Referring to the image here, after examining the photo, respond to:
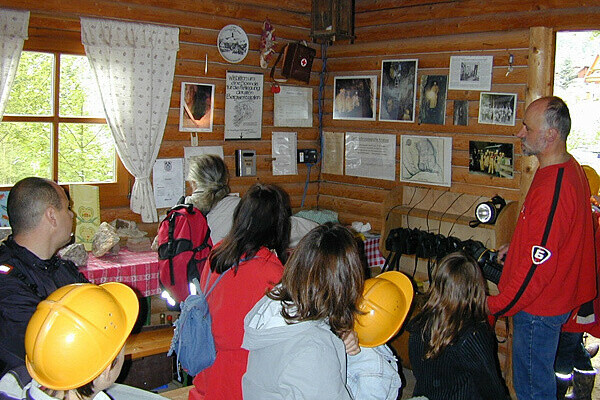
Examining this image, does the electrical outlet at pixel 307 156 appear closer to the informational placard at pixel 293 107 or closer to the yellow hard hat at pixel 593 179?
the informational placard at pixel 293 107

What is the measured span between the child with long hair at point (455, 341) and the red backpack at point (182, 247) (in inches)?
65.3

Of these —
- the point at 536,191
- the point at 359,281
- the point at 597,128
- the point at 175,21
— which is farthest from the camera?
the point at 597,128

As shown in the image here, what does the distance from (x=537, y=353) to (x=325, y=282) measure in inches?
71.8

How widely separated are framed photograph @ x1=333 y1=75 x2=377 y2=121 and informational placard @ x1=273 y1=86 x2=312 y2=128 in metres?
0.28

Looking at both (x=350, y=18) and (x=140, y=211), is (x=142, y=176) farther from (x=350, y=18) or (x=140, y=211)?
(x=350, y=18)

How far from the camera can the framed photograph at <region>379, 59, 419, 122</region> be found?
5.57 m

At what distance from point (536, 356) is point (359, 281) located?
67.8 inches

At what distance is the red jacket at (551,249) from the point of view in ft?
10.3

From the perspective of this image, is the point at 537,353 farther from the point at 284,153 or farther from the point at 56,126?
the point at 56,126

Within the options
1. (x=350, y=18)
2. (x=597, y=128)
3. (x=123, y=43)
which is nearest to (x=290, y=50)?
(x=350, y=18)

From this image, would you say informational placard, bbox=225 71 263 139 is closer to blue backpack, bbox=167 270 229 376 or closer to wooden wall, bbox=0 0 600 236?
wooden wall, bbox=0 0 600 236

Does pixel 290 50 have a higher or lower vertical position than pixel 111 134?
higher

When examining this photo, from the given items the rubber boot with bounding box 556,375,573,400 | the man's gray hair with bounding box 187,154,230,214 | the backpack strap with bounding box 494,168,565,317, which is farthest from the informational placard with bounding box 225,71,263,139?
the rubber boot with bounding box 556,375,573,400

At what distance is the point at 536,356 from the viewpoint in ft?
10.7
